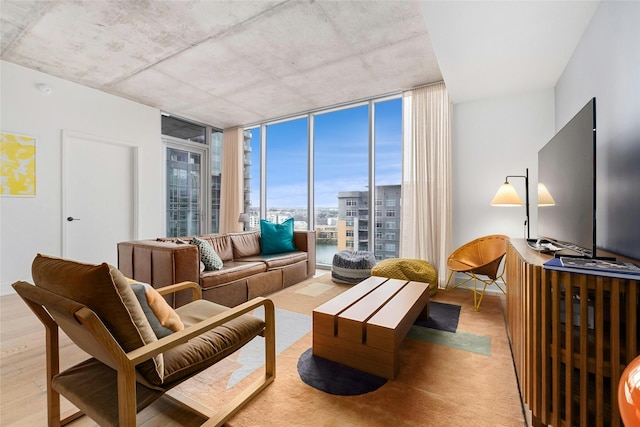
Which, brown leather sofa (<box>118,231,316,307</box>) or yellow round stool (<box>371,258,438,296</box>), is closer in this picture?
brown leather sofa (<box>118,231,316,307</box>)

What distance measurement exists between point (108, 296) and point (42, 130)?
4004mm

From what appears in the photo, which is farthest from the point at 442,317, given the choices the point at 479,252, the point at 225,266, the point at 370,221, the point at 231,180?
the point at 231,180

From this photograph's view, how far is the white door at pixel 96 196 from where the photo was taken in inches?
148

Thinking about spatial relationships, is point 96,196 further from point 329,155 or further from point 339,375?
point 339,375

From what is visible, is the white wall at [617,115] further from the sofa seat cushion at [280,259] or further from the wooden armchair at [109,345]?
the sofa seat cushion at [280,259]

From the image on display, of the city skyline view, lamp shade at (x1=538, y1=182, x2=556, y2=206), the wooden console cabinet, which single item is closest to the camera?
the wooden console cabinet

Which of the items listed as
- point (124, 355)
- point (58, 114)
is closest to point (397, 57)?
point (124, 355)

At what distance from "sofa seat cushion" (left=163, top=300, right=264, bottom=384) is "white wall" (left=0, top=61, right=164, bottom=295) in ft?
10.5

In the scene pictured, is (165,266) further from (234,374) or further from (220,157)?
(220,157)

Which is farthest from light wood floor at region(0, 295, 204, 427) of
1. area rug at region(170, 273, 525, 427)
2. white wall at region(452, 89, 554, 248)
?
white wall at region(452, 89, 554, 248)

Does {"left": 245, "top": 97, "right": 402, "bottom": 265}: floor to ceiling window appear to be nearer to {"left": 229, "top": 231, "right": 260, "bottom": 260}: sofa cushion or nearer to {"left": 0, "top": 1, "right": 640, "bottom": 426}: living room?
{"left": 0, "top": 1, "right": 640, "bottom": 426}: living room

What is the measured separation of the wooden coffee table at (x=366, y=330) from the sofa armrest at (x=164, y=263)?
1.28m

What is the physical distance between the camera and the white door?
3.76m

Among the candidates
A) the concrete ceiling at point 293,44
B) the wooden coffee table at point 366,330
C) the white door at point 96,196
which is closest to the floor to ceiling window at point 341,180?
the concrete ceiling at point 293,44
